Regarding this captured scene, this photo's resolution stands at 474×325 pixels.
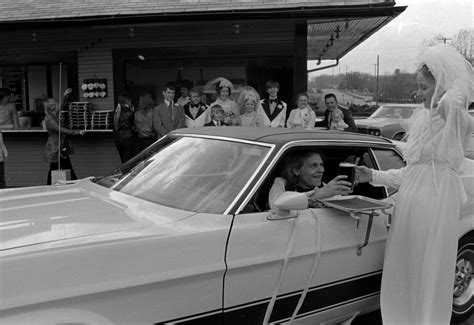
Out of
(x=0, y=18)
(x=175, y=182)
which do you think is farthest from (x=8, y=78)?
(x=175, y=182)

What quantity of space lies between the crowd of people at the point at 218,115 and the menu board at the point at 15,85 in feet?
12.4

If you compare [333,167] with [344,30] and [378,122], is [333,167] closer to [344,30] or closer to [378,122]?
[344,30]

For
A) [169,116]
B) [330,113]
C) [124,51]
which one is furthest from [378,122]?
[169,116]

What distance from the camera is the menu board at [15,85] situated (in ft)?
31.6

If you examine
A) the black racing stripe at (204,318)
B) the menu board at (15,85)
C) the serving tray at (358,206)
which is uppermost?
the menu board at (15,85)

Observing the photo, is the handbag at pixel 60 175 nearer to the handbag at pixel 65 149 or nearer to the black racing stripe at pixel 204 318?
the handbag at pixel 65 149

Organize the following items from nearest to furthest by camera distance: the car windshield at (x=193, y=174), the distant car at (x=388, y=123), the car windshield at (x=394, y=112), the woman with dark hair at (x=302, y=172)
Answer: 1. the car windshield at (x=193, y=174)
2. the woman with dark hair at (x=302, y=172)
3. the distant car at (x=388, y=123)
4. the car windshield at (x=394, y=112)

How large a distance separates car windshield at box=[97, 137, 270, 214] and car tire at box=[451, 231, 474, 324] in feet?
6.35

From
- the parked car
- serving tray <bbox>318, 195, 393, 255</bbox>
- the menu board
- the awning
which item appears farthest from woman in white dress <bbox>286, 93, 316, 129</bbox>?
the menu board

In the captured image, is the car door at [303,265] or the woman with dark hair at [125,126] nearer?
the car door at [303,265]

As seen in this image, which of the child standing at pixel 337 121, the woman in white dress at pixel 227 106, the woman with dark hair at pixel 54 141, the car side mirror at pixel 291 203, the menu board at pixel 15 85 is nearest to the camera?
the car side mirror at pixel 291 203

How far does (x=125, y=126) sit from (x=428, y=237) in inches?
215

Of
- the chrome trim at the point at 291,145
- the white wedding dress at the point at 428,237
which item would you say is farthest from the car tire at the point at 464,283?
the chrome trim at the point at 291,145

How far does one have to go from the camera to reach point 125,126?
284 inches
